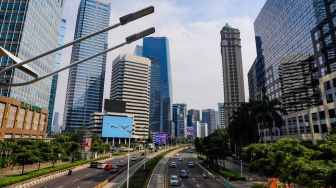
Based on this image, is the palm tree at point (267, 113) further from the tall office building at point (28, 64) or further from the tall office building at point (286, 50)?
the tall office building at point (28, 64)

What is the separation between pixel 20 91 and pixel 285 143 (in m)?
82.4

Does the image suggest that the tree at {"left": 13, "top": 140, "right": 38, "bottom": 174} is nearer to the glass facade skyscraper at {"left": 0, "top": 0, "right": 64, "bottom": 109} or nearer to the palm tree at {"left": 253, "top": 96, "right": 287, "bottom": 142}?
the glass facade skyscraper at {"left": 0, "top": 0, "right": 64, "bottom": 109}

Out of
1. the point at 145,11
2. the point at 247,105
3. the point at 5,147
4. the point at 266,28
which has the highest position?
the point at 266,28

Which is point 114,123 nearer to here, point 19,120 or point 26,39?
point 26,39

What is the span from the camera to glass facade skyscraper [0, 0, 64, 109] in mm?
77469

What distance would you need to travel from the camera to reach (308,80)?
77688mm

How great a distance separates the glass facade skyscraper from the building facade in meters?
6.84

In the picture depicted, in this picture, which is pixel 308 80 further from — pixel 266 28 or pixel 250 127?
pixel 266 28

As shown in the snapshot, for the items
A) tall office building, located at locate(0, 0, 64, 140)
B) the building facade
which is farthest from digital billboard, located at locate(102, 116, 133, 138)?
the building facade

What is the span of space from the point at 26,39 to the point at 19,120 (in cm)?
3064

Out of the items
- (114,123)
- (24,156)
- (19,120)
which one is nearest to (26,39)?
(19,120)

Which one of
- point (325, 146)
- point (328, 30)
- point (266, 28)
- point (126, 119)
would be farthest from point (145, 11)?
point (126, 119)

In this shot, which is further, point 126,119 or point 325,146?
point 126,119

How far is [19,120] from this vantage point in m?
69.5
